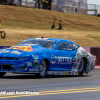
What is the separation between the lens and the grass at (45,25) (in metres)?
31.3

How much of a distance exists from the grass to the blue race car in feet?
51.2

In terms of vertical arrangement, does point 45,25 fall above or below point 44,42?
below

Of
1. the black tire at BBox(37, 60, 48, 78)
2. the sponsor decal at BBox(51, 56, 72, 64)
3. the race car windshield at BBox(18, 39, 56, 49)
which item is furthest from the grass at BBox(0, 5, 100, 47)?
the black tire at BBox(37, 60, 48, 78)

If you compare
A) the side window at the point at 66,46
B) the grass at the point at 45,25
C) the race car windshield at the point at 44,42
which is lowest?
the grass at the point at 45,25

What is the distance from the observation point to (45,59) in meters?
11.7

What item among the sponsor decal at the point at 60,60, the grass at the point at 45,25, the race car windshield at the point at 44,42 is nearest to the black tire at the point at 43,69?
the sponsor decal at the point at 60,60

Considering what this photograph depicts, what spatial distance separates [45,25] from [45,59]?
93.7 ft

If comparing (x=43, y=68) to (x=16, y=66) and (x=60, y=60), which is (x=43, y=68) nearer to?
(x=60, y=60)

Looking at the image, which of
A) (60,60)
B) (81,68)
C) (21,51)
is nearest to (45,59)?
(60,60)

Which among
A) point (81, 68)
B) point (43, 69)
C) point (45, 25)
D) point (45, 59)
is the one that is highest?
point (45, 59)

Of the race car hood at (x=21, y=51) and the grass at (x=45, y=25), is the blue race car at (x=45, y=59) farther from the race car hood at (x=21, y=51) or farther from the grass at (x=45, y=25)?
the grass at (x=45, y=25)

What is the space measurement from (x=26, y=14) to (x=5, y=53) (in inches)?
1300

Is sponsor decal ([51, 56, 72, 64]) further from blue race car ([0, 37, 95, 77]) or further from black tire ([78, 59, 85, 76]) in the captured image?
black tire ([78, 59, 85, 76])

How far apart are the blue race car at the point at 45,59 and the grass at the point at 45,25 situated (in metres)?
15.6
